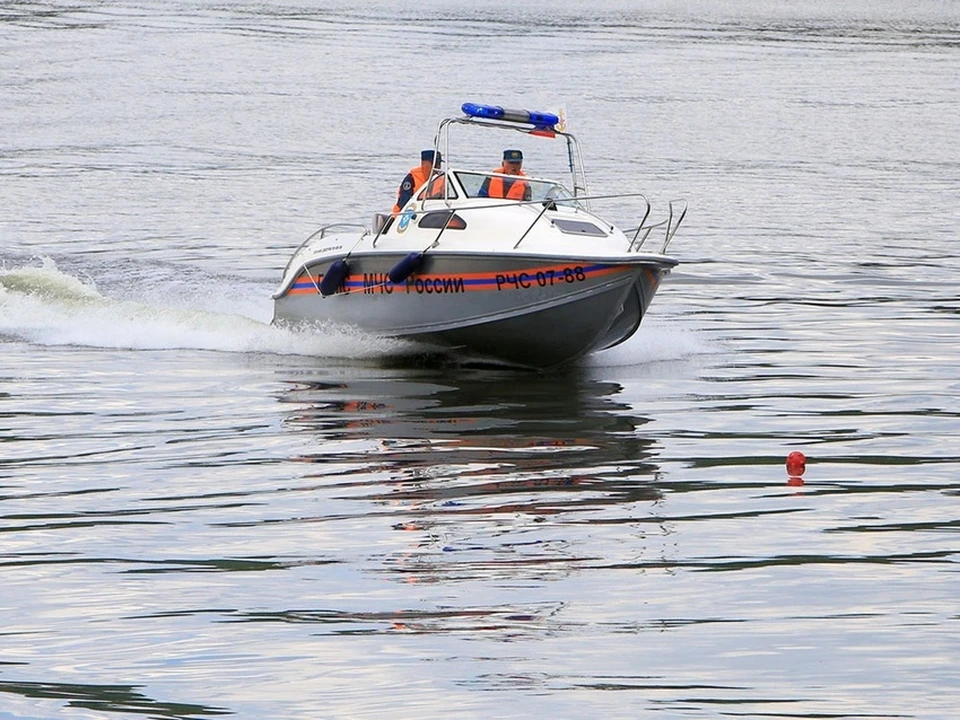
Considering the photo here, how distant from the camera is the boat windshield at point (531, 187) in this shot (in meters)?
15.6

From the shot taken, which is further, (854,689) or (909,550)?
(909,550)

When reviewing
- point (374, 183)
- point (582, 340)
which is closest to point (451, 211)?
point (582, 340)

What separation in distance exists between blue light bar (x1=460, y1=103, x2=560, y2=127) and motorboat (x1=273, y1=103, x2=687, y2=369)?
0.01 meters

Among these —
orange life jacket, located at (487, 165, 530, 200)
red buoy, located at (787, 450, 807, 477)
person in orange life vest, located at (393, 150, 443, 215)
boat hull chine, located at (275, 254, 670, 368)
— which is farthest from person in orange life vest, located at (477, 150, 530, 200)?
red buoy, located at (787, 450, 807, 477)

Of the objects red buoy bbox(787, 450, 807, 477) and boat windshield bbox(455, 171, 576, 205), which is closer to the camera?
red buoy bbox(787, 450, 807, 477)

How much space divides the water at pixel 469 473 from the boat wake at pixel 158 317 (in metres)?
0.06

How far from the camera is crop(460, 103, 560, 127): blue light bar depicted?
50.9ft

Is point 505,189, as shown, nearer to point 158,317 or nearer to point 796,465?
point 158,317

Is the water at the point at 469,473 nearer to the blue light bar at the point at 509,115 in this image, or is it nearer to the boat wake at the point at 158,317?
the boat wake at the point at 158,317

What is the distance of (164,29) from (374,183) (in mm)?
28888

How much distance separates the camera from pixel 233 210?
28141 millimetres

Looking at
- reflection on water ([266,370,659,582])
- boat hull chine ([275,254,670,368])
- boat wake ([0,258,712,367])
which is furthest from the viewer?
boat wake ([0,258,712,367])

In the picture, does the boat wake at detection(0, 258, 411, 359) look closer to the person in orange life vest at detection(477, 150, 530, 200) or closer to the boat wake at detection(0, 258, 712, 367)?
the boat wake at detection(0, 258, 712, 367)

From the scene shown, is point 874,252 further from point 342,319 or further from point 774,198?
point 342,319
